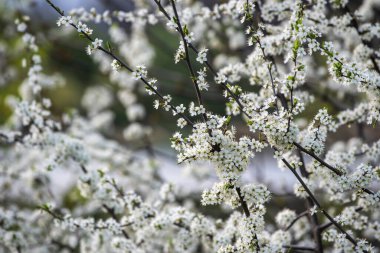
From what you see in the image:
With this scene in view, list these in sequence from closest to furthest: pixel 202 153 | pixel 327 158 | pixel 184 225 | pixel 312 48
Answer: pixel 202 153 < pixel 312 48 < pixel 327 158 < pixel 184 225

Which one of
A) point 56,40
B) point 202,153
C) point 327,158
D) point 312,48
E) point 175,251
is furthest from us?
point 56,40

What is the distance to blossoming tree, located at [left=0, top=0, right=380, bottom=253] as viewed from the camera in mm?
4023

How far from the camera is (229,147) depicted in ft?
12.9

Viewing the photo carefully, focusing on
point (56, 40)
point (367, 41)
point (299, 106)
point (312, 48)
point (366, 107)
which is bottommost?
point (299, 106)

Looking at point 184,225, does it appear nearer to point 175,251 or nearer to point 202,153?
point 175,251

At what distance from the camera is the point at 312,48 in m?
4.13

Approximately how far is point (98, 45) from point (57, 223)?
2.25 metres

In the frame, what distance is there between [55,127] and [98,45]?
2.88 m

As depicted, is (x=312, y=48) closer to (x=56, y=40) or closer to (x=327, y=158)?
(x=327, y=158)

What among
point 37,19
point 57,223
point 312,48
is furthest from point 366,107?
point 37,19

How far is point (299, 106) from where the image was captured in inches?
160

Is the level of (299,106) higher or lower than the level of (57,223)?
higher

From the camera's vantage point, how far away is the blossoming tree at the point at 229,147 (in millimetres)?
4023

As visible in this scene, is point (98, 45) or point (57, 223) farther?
point (57, 223)
